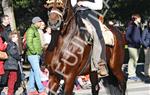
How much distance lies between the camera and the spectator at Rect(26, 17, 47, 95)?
1233 centimetres

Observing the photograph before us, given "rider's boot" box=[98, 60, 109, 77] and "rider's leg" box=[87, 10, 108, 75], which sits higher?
"rider's leg" box=[87, 10, 108, 75]

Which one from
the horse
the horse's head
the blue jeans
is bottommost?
the blue jeans

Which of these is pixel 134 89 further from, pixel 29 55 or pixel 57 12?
pixel 57 12

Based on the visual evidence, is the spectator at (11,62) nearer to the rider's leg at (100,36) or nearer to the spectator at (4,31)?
the spectator at (4,31)

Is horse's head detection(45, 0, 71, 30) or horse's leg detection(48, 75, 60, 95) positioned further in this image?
horse's leg detection(48, 75, 60, 95)

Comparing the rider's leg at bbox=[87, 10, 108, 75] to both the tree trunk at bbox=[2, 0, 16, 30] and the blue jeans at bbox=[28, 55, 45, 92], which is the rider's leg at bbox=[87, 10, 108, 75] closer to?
the blue jeans at bbox=[28, 55, 45, 92]

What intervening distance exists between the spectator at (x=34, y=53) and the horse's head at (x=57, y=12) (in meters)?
4.29

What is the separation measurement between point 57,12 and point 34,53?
484cm

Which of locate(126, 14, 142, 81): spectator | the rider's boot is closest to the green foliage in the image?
locate(126, 14, 142, 81): spectator

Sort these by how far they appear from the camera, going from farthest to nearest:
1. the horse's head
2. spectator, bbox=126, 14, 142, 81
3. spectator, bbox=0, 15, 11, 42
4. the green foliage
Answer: the green foliage, spectator, bbox=126, 14, 142, 81, spectator, bbox=0, 15, 11, 42, the horse's head

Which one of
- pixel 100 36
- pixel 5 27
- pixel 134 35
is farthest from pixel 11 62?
pixel 134 35

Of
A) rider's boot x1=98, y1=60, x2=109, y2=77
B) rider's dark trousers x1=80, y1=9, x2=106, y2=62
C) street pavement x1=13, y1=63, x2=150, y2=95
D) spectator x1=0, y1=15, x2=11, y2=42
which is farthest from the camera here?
street pavement x1=13, y1=63, x2=150, y2=95

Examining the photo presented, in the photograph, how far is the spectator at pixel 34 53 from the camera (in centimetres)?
1233

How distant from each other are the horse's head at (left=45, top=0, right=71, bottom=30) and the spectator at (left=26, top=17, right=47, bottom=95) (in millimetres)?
4289
